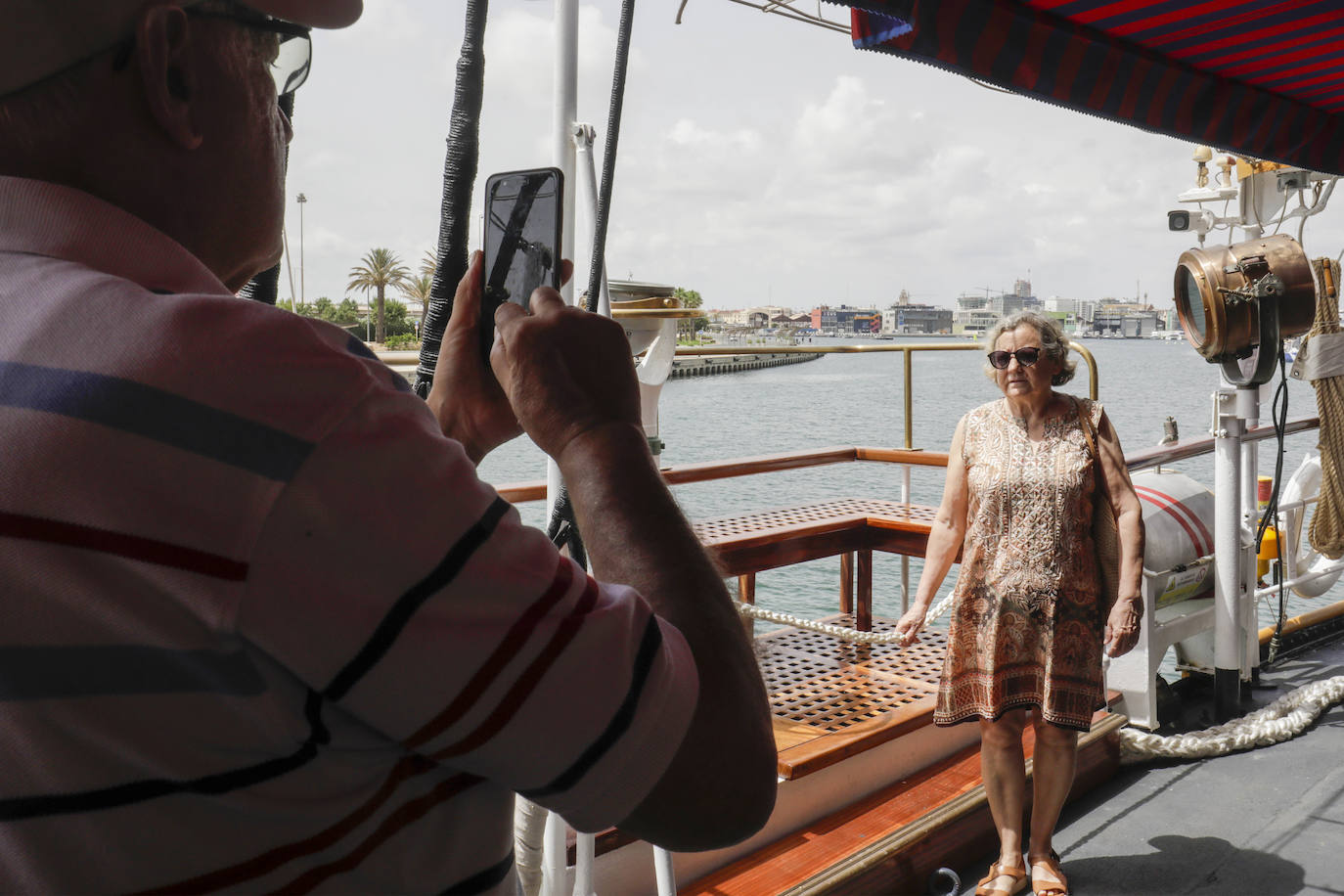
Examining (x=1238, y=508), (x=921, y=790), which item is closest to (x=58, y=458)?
(x=921, y=790)

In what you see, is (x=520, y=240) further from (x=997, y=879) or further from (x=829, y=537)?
(x=829, y=537)

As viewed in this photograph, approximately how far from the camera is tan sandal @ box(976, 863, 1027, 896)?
2.60m

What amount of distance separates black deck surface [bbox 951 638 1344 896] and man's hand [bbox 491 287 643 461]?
2.50 meters

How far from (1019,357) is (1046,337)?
0.15m

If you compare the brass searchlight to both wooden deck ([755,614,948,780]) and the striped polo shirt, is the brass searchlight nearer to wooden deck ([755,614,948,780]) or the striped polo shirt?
wooden deck ([755,614,948,780])

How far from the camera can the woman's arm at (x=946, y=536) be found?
2.72 m

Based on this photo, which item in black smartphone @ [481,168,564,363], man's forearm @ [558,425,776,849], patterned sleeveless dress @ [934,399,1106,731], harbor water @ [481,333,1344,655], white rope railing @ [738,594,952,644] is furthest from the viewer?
harbor water @ [481,333,1344,655]

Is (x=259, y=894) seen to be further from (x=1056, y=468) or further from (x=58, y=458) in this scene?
(x=1056, y=468)

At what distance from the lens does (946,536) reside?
275cm

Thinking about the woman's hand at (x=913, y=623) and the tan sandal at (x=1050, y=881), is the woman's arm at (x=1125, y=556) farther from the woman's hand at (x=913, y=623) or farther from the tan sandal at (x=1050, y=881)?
the tan sandal at (x=1050, y=881)

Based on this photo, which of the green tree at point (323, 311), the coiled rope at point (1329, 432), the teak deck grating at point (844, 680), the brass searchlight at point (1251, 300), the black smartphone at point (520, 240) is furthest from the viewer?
the coiled rope at point (1329, 432)

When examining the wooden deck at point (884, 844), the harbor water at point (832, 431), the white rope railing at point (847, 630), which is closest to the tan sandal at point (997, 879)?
the wooden deck at point (884, 844)

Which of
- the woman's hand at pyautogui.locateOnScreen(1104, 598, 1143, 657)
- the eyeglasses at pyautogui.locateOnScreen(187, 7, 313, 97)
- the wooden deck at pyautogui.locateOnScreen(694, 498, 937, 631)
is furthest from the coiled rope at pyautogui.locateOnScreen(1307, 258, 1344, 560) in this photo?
the eyeglasses at pyautogui.locateOnScreen(187, 7, 313, 97)

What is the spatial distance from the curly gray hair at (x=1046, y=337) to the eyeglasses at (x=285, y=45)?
229cm
